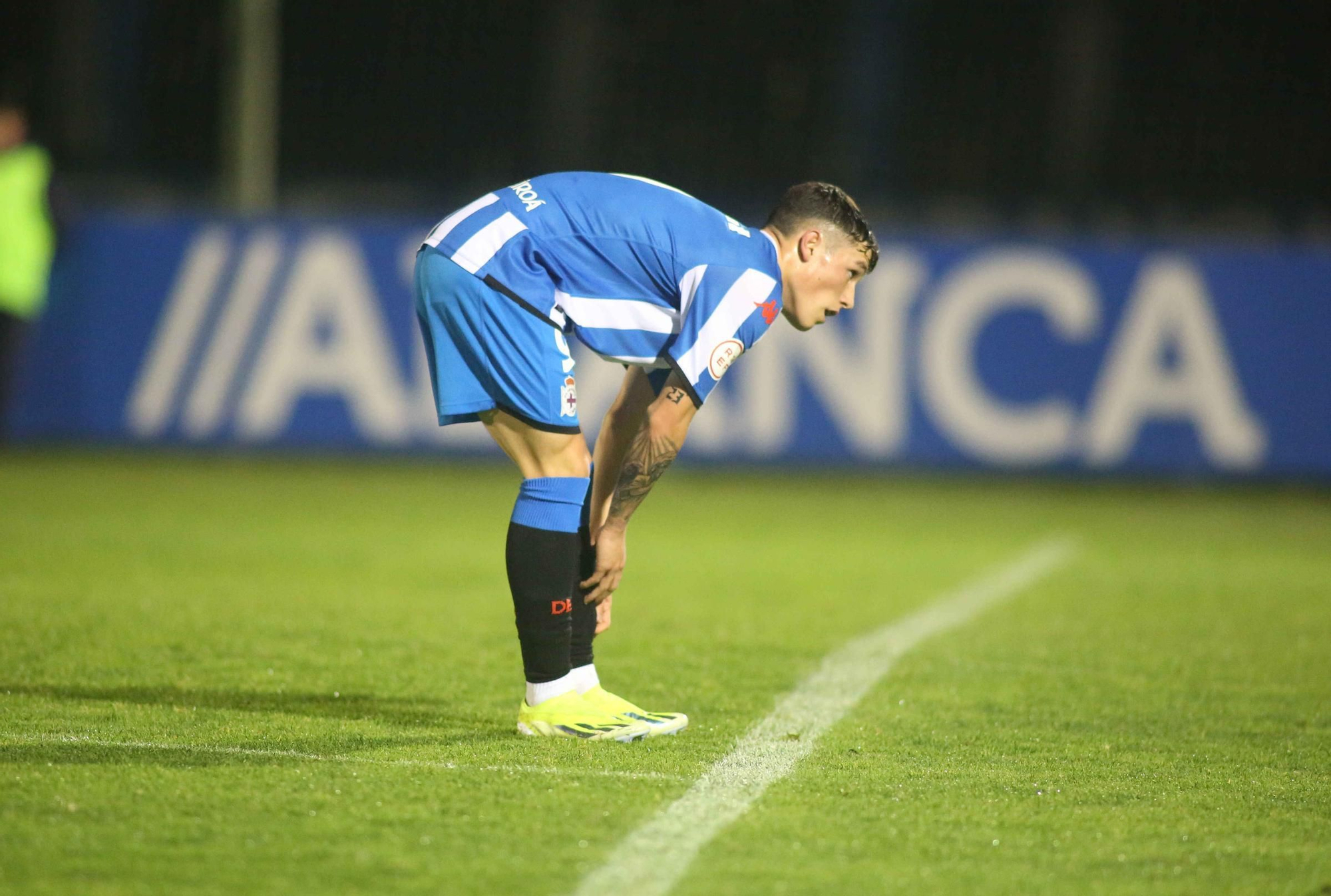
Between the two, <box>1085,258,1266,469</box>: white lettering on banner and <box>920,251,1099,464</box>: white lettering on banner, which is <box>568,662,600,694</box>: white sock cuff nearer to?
<box>920,251,1099,464</box>: white lettering on banner

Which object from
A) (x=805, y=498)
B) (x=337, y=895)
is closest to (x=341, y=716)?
(x=337, y=895)

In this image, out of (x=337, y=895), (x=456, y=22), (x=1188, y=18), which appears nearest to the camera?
(x=337, y=895)

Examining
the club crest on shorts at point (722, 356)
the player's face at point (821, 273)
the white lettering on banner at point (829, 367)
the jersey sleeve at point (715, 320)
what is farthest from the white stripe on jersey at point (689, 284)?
the white lettering on banner at point (829, 367)

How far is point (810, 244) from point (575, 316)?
1.94 ft

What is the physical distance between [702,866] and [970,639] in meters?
3.00

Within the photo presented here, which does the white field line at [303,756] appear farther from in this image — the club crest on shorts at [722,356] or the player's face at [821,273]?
the player's face at [821,273]

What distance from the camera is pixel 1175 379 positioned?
10828mm

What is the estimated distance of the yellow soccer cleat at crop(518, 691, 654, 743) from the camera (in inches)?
150

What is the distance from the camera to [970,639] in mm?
5605

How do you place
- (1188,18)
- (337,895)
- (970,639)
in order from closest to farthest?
(337,895)
(970,639)
(1188,18)

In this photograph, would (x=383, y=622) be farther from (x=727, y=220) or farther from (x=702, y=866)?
(x=702, y=866)

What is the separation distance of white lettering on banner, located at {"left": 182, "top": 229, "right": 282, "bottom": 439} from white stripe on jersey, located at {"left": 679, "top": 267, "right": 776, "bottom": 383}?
8.13 metres

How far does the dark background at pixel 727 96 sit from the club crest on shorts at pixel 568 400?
10.6 m

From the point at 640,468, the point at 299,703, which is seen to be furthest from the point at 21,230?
the point at 640,468
